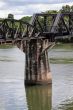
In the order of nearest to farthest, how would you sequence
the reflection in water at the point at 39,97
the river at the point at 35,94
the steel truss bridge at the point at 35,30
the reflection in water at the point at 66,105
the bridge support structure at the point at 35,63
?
the reflection in water at the point at 66,105 → the river at the point at 35,94 → the reflection in water at the point at 39,97 → the steel truss bridge at the point at 35,30 → the bridge support structure at the point at 35,63

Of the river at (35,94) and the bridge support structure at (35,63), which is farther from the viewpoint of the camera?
the bridge support structure at (35,63)

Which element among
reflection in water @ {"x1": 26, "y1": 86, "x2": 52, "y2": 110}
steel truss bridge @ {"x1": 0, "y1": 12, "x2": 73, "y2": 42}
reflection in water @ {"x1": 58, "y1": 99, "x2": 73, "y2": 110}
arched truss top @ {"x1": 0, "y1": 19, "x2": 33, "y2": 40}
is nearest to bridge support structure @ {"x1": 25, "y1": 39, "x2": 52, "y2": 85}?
steel truss bridge @ {"x1": 0, "y1": 12, "x2": 73, "y2": 42}

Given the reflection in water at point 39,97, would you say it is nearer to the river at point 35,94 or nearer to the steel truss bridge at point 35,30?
the river at point 35,94

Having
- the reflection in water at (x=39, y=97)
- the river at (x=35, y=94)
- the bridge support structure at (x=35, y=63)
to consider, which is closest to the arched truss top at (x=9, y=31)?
the bridge support structure at (x=35, y=63)

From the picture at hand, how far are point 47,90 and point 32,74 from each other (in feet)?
12.1

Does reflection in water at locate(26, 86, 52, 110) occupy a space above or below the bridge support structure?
below

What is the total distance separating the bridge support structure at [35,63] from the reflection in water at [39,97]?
3.98ft

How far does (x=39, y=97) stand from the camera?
6144 centimetres

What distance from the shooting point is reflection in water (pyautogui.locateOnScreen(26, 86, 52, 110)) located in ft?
181

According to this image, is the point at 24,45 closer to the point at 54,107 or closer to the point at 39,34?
the point at 39,34

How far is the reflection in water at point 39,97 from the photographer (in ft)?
181

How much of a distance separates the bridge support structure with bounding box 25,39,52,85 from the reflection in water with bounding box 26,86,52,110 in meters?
1.21

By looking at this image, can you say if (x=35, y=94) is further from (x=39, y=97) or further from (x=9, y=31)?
(x=9, y=31)

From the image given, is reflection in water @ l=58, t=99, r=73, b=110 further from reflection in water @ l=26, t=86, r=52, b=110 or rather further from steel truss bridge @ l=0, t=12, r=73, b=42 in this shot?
steel truss bridge @ l=0, t=12, r=73, b=42
